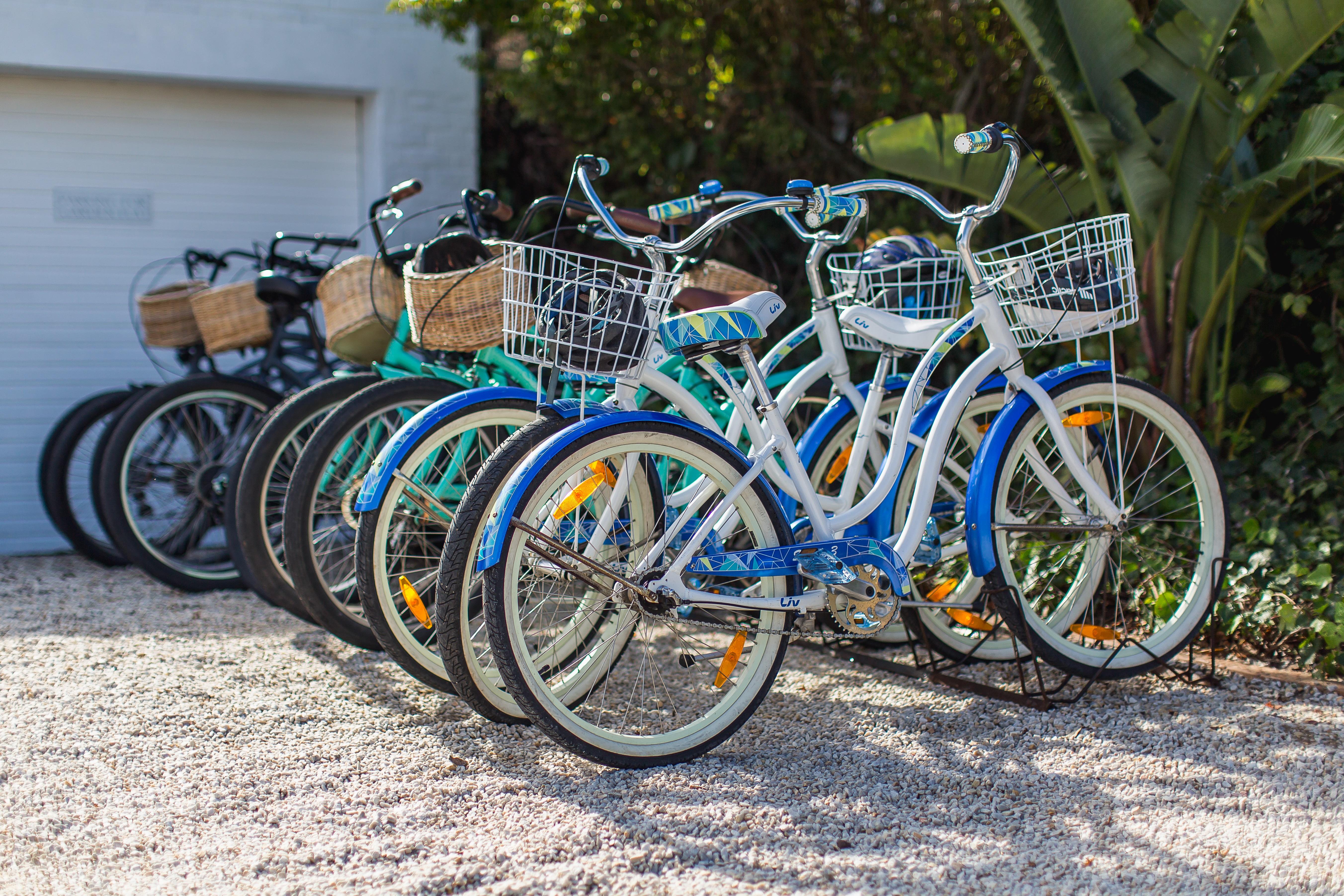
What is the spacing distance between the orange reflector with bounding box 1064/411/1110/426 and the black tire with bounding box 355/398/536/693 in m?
1.48

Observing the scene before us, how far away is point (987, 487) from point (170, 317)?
3.72 m

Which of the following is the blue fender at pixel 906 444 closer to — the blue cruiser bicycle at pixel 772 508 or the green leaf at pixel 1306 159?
the blue cruiser bicycle at pixel 772 508

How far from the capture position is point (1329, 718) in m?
2.96

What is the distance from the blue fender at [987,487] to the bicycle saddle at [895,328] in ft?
0.92

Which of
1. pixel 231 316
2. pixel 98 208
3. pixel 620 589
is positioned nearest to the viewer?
pixel 620 589

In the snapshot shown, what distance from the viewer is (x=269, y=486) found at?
3721 millimetres

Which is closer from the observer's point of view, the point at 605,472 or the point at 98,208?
the point at 605,472

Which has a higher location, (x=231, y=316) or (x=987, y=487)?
(x=231, y=316)

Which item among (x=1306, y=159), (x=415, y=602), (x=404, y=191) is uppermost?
(x=1306, y=159)

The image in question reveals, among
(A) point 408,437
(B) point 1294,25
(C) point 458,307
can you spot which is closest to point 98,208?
(C) point 458,307

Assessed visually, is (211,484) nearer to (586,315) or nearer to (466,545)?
(466,545)

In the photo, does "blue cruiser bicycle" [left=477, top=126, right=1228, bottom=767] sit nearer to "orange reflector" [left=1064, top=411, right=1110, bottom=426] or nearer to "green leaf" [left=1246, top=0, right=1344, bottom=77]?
"orange reflector" [left=1064, top=411, right=1110, bottom=426]

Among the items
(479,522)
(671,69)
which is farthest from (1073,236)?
(671,69)

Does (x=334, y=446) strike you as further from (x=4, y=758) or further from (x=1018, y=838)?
(x=1018, y=838)
